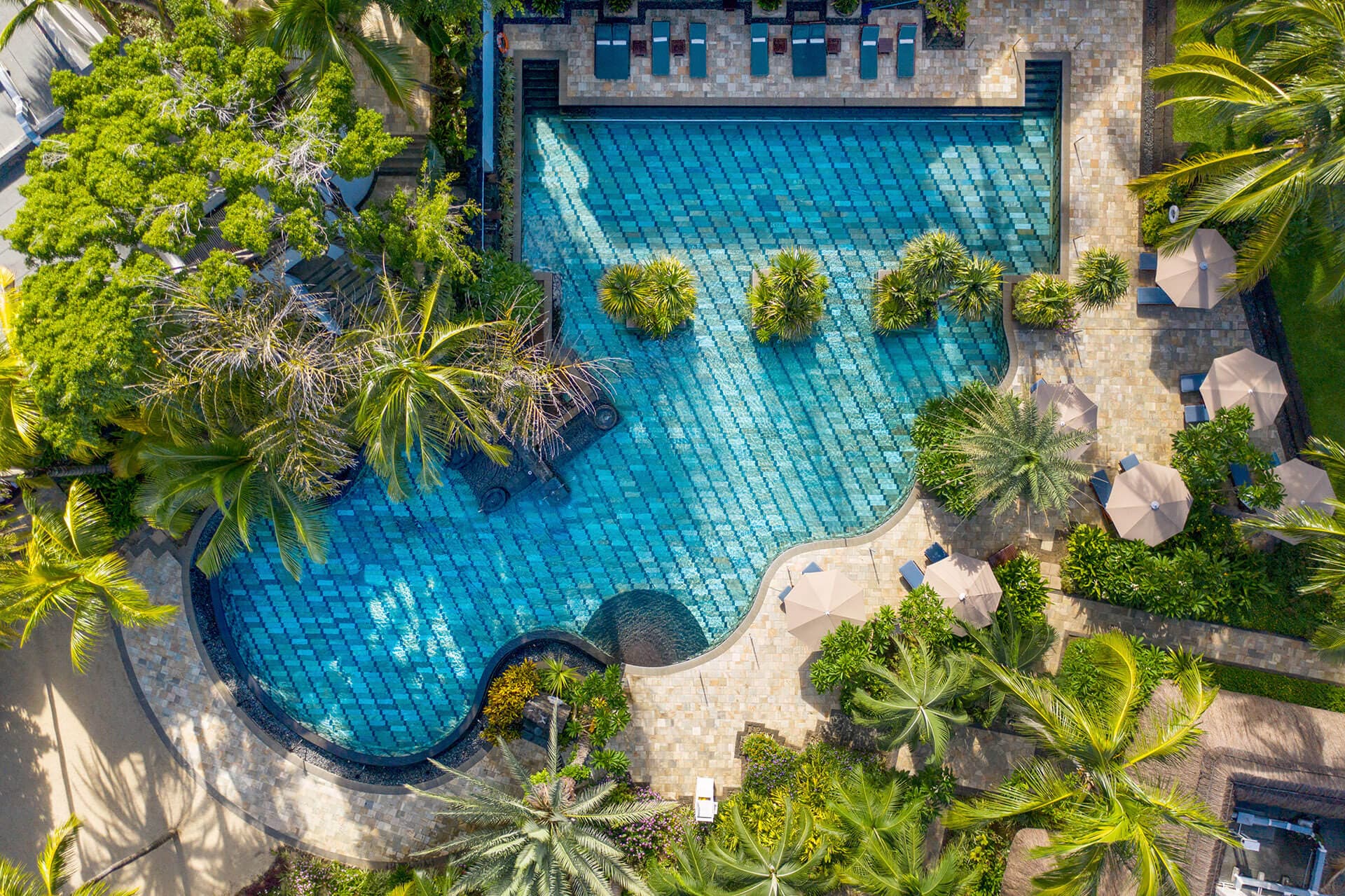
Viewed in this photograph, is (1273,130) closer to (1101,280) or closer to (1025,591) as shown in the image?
(1101,280)

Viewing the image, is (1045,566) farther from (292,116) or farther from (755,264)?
(292,116)

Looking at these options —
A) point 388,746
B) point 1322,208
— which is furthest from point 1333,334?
point 388,746

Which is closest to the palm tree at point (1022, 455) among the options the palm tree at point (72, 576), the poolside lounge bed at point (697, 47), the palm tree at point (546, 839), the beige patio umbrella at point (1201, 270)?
the beige patio umbrella at point (1201, 270)

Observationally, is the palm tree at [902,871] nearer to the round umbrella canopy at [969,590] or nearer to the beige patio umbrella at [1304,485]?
the round umbrella canopy at [969,590]

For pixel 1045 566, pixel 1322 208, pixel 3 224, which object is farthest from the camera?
pixel 1045 566

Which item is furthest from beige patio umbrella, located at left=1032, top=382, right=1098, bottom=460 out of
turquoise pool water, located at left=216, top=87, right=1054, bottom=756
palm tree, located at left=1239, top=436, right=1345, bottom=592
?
palm tree, located at left=1239, top=436, right=1345, bottom=592

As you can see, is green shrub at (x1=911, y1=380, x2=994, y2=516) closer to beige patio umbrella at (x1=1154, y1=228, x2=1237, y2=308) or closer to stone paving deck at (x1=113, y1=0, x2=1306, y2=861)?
stone paving deck at (x1=113, y1=0, x2=1306, y2=861)

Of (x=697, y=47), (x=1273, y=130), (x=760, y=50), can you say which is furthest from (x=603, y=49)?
(x=1273, y=130)
